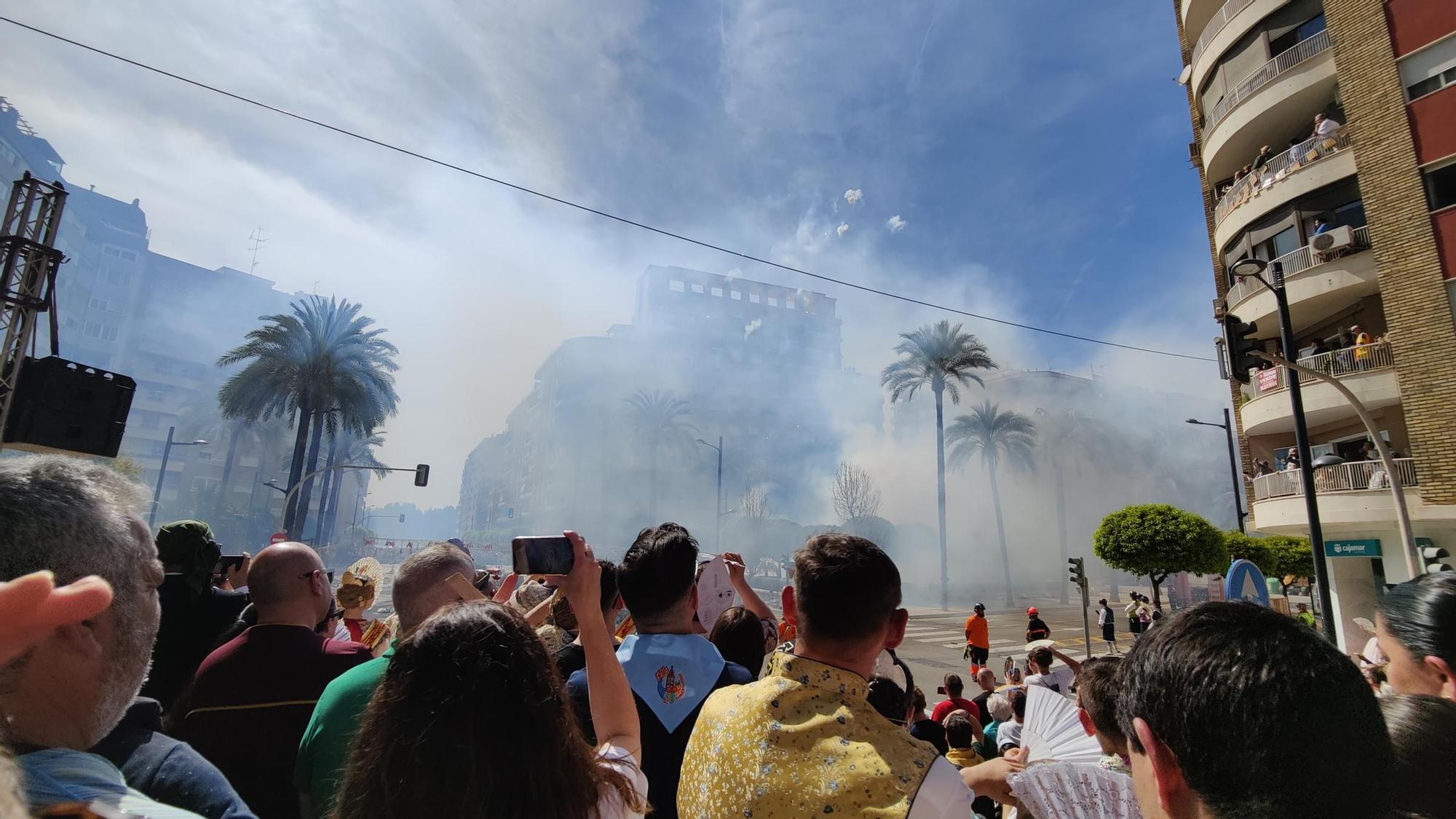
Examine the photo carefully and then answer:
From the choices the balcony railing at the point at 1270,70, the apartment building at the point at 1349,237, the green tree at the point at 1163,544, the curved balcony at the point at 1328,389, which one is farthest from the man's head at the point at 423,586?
the balcony railing at the point at 1270,70

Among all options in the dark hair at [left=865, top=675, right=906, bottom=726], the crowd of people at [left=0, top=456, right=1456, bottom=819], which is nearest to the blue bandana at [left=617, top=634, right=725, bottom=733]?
the crowd of people at [left=0, top=456, right=1456, bottom=819]

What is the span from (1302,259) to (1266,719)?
19.7 metres

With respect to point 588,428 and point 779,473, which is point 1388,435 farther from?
point 588,428

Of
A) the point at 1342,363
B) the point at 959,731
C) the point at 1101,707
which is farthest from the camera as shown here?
the point at 1342,363

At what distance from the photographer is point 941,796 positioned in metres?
1.31

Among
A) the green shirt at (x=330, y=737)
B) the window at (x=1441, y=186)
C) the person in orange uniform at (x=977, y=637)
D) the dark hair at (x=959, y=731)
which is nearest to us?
the green shirt at (x=330, y=737)

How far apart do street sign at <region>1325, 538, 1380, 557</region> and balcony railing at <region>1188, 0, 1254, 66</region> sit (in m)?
13.7

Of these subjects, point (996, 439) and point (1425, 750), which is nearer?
point (1425, 750)

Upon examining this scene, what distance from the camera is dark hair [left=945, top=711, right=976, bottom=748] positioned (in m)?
3.71

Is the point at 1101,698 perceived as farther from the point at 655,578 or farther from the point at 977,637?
the point at 977,637

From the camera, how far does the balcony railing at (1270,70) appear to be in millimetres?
15453

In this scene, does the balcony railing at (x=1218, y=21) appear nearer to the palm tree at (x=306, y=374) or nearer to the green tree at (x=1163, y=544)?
the green tree at (x=1163, y=544)

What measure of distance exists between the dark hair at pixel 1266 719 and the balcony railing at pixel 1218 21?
22728 mm

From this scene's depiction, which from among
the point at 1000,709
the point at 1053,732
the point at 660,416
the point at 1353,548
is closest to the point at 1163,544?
the point at 1353,548
